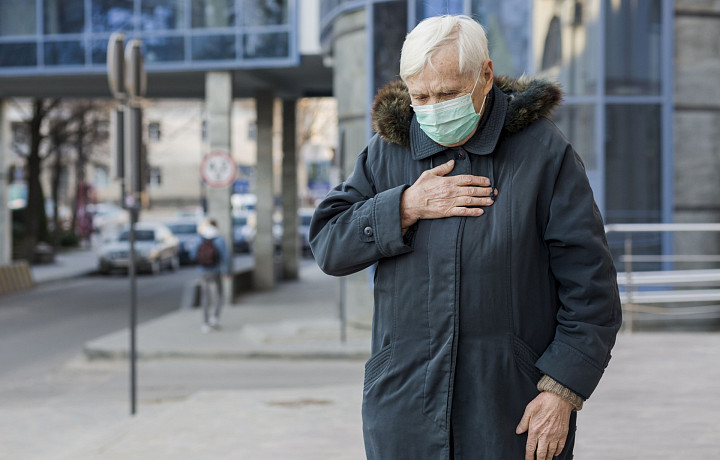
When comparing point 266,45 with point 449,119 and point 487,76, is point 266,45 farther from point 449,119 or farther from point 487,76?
point 449,119

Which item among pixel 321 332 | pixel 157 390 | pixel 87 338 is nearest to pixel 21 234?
pixel 87 338

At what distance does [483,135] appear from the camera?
2508 millimetres

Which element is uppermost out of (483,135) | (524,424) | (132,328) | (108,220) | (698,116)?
(698,116)

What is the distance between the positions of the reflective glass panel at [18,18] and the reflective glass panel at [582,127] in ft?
41.7

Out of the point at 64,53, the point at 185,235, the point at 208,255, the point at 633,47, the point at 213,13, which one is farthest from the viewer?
the point at 185,235

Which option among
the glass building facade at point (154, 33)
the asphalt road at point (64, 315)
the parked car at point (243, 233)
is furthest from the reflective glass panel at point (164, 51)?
the parked car at point (243, 233)

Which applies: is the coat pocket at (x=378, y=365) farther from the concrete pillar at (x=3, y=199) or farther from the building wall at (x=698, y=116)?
the concrete pillar at (x=3, y=199)

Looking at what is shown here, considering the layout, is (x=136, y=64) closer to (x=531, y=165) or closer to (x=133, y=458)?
(x=133, y=458)

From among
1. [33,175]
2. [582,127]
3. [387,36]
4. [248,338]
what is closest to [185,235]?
[33,175]

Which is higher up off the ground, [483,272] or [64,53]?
[64,53]

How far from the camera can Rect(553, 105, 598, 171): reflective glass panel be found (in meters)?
13.5

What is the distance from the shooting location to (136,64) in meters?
8.90

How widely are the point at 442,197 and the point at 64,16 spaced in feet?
66.7

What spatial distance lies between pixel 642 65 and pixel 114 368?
8.06 metres
